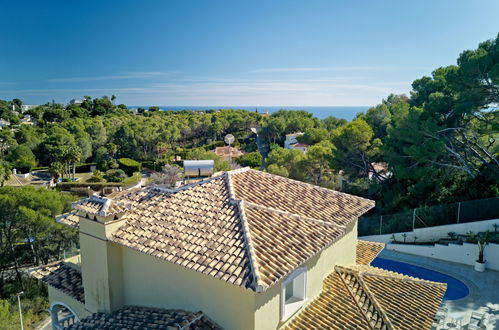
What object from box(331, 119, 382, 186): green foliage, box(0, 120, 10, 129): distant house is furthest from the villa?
box(0, 120, 10, 129): distant house

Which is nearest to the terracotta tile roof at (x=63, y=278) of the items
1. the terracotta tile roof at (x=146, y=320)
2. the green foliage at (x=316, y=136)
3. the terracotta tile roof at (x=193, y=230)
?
the terracotta tile roof at (x=146, y=320)

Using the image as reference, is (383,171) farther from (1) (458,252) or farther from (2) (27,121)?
(2) (27,121)

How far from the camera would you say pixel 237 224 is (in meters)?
8.05

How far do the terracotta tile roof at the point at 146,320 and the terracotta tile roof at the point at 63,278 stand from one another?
65.3 inches

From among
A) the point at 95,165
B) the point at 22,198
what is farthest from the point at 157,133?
the point at 22,198

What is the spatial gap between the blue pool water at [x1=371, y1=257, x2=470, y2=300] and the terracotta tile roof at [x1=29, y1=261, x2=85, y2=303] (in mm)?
16184

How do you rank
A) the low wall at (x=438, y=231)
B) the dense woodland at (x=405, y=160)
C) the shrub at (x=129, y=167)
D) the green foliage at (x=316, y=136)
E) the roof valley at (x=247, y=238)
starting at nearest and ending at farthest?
the roof valley at (x=247, y=238) → the dense woodland at (x=405, y=160) → the low wall at (x=438, y=231) → the green foliage at (x=316, y=136) → the shrub at (x=129, y=167)

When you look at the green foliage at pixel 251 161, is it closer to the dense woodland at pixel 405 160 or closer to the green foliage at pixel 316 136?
the dense woodland at pixel 405 160

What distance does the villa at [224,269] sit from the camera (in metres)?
7.12

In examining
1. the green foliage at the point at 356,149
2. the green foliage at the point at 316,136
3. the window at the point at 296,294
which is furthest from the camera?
the green foliage at the point at 316,136

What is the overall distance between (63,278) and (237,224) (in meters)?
6.36

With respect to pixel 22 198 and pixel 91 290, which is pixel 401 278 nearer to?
pixel 91 290

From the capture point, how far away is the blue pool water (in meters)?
17.2

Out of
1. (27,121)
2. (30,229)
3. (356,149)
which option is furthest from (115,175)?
(27,121)
